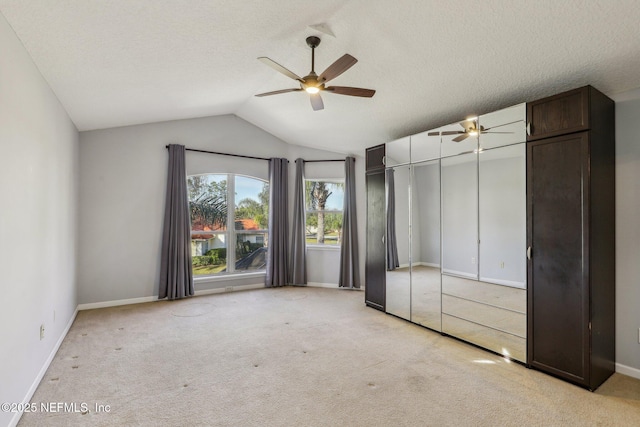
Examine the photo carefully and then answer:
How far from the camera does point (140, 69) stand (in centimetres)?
302

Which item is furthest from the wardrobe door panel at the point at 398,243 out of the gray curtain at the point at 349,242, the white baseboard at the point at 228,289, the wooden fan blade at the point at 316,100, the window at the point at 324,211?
the white baseboard at the point at 228,289

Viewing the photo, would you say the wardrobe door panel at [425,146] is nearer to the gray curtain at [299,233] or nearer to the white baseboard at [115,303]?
the gray curtain at [299,233]

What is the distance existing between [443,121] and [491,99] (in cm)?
75

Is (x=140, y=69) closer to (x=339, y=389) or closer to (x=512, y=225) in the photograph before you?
(x=339, y=389)

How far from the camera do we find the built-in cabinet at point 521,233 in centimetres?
259

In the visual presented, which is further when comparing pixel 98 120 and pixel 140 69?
pixel 98 120

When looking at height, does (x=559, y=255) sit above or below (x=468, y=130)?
below

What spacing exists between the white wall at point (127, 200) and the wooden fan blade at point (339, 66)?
343 cm

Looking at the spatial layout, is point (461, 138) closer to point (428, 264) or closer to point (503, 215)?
A: point (503, 215)

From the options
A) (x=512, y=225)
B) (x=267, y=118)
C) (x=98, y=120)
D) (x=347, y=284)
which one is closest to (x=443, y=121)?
(x=512, y=225)

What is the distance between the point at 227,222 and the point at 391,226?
3.08 m

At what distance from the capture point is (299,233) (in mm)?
6094

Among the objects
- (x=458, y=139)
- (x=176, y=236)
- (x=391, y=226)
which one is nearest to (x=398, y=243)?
(x=391, y=226)

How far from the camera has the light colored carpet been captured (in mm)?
2186
